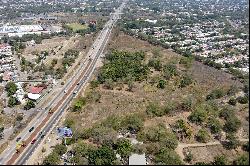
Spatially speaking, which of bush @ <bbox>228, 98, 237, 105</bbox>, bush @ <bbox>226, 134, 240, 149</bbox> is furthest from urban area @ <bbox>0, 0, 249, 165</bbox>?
bush @ <bbox>226, 134, 240, 149</bbox>

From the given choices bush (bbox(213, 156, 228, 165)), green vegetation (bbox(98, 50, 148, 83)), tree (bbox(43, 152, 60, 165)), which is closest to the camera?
bush (bbox(213, 156, 228, 165))

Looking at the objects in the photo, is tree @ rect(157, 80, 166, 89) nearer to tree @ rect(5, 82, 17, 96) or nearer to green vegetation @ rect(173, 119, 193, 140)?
green vegetation @ rect(173, 119, 193, 140)

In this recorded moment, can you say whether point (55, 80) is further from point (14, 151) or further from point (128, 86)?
point (14, 151)

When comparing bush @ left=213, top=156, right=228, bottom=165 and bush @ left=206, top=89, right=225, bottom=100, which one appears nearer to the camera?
bush @ left=213, top=156, right=228, bottom=165

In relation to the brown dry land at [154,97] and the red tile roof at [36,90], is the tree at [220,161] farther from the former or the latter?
the red tile roof at [36,90]

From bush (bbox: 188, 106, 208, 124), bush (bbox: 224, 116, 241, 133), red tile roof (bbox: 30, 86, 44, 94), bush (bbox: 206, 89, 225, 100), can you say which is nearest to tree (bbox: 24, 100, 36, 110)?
red tile roof (bbox: 30, 86, 44, 94)

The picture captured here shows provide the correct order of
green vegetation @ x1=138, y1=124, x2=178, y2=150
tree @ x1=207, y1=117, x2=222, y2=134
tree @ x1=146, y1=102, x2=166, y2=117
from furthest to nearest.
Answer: tree @ x1=146, y1=102, x2=166, y2=117 < tree @ x1=207, y1=117, x2=222, y2=134 < green vegetation @ x1=138, y1=124, x2=178, y2=150

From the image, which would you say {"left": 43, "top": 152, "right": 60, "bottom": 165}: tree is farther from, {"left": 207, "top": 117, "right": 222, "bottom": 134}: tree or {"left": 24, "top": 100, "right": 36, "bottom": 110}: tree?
{"left": 24, "top": 100, "right": 36, "bottom": 110}: tree

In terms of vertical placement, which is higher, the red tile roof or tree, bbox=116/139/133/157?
tree, bbox=116/139/133/157

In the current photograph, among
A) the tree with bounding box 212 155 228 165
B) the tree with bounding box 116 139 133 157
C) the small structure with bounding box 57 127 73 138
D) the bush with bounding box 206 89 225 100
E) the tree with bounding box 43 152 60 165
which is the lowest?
the bush with bounding box 206 89 225 100
